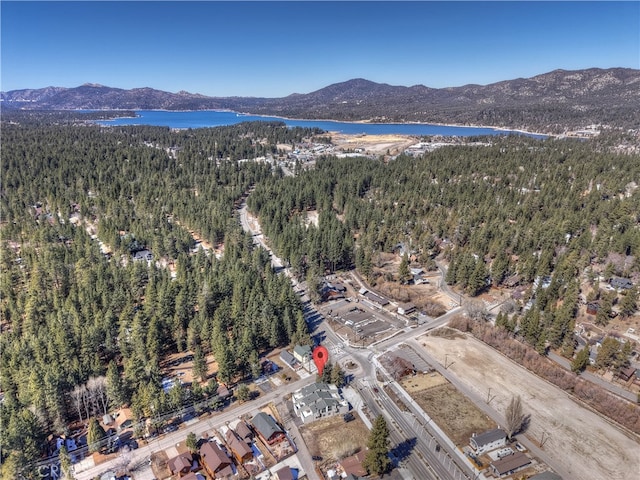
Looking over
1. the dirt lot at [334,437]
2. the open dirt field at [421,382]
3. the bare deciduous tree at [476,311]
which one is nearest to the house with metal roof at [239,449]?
the dirt lot at [334,437]

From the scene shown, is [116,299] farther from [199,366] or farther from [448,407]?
[448,407]

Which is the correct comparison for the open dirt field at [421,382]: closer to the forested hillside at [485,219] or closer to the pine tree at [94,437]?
the forested hillside at [485,219]

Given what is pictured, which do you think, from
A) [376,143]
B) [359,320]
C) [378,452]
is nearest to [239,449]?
[378,452]

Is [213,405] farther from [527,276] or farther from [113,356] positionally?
[527,276]

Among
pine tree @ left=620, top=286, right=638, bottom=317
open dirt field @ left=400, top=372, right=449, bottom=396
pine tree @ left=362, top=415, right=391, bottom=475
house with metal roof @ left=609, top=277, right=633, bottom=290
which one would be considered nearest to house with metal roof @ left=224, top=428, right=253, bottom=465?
pine tree @ left=362, top=415, right=391, bottom=475

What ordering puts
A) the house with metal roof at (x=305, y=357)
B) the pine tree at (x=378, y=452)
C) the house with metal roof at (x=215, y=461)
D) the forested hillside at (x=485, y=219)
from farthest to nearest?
the forested hillside at (x=485, y=219)
the house with metal roof at (x=305, y=357)
the house with metal roof at (x=215, y=461)
the pine tree at (x=378, y=452)

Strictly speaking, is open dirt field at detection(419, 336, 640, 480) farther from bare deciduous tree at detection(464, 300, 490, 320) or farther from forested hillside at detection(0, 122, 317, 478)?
forested hillside at detection(0, 122, 317, 478)

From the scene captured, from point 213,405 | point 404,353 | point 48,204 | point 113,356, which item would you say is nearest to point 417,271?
point 404,353

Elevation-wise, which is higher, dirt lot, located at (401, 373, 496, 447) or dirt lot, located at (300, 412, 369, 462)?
dirt lot, located at (401, 373, 496, 447)

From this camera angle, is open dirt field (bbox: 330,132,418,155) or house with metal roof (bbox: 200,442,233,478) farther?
open dirt field (bbox: 330,132,418,155)
